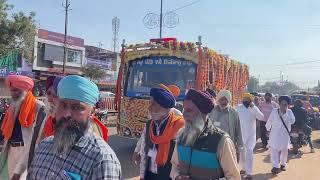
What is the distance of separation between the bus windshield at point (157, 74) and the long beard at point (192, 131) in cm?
634

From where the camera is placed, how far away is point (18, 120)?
190 inches

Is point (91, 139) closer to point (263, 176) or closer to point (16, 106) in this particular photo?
point (16, 106)

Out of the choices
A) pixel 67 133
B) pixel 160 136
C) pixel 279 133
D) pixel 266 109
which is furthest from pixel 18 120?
pixel 266 109

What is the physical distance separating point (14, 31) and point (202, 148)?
21.7 metres

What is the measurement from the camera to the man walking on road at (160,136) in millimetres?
4746

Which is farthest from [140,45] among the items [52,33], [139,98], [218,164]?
[52,33]

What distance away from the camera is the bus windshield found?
10.4 m

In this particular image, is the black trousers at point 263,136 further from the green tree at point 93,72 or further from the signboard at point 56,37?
the green tree at point 93,72

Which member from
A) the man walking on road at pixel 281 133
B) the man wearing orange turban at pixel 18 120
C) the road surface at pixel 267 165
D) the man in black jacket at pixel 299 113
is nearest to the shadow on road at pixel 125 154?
the road surface at pixel 267 165

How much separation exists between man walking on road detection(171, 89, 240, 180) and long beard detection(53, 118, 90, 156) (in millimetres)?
1544

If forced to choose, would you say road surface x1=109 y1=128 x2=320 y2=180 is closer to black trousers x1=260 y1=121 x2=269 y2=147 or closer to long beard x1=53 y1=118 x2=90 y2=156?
black trousers x1=260 y1=121 x2=269 y2=147

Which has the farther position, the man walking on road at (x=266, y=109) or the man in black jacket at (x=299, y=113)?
the man walking on road at (x=266, y=109)

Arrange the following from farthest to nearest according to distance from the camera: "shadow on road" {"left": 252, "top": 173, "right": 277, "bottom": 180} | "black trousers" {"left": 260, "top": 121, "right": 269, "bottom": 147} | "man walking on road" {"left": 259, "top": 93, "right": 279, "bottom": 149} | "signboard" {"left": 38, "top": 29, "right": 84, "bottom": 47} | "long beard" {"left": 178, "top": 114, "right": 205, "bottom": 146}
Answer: "signboard" {"left": 38, "top": 29, "right": 84, "bottom": 47} → "black trousers" {"left": 260, "top": 121, "right": 269, "bottom": 147} → "man walking on road" {"left": 259, "top": 93, "right": 279, "bottom": 149} → "shadow on road" {"left": 252, "top": 173, "right": 277, "bottom": 180} → "long beard" {"left": 178, "top": 114, "right": 205, "bottom": 146}

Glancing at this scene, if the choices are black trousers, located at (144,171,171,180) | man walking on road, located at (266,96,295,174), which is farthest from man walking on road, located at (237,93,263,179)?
black trousers, located at (144,171,171,180)
